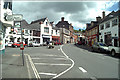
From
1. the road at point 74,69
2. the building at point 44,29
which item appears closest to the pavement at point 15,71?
the road at point 74,69

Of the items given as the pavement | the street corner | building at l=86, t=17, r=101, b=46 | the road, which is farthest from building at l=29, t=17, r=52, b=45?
the street corner

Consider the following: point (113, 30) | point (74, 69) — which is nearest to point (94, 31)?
point (113, 30)

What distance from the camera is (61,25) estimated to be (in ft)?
213

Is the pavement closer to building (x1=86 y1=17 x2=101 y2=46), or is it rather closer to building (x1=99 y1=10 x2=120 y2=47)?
building (x1=99 y1=10 x2=120 y2=47)

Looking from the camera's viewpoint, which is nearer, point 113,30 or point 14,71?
point 14,71

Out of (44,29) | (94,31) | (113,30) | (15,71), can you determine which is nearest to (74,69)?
(15,71)

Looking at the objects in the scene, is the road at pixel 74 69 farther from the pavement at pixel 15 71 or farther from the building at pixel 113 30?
the building at pixel 113 30

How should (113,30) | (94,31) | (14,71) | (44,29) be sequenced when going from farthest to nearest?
(44,29) → (94,31) → (113,30) → (14,71)

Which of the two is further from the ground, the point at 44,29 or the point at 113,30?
the point at 44,29

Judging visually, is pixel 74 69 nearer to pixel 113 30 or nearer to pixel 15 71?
pixel 15 71

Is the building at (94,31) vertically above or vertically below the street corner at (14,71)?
above

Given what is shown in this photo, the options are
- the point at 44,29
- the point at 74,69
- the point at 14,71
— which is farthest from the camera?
the point at 44,29

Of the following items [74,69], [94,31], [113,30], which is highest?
[94,31]

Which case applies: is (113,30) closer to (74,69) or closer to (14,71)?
(74,69)
